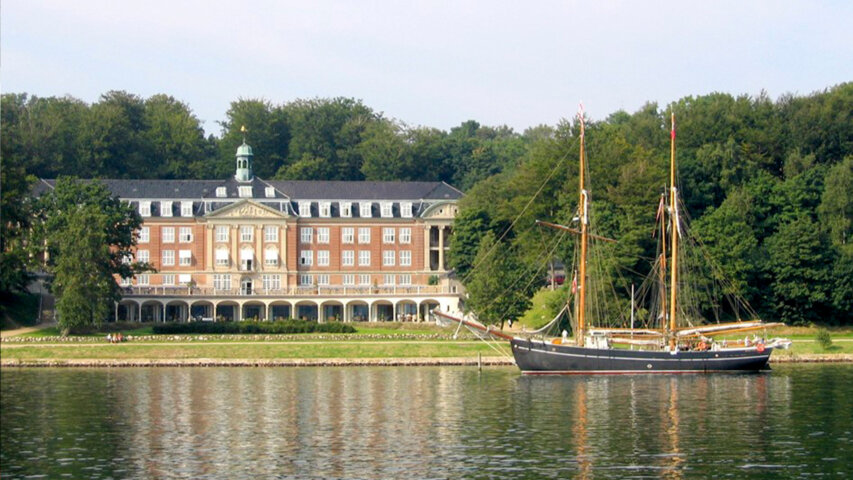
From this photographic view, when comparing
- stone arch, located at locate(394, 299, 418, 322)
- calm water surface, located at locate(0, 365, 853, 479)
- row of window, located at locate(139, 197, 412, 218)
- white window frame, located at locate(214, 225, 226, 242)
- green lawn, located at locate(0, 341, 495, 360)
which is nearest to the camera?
calm water surface, located at locate(0, 365, 853, 479)

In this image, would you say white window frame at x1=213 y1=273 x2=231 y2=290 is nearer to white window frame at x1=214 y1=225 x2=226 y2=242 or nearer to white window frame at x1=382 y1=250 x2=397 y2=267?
white window frame at x1=214 y1=225 x2=226 y2=242

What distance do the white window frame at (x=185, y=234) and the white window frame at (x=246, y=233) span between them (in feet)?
17.6

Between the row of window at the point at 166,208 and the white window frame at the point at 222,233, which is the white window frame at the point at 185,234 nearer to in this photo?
the row of window at the point at 166,208

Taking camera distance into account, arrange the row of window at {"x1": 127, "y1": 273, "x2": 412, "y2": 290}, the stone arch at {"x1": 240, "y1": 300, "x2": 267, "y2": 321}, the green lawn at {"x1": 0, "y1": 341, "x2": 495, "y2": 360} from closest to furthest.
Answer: the green lawn at {"x1": 0, "y1": 341, "x2": 495, "y2": 360} → the stone arch at {"x1": 240, "y1": 300, "x2": 267, "y2": 321} → the row of window at {"x1": 127, "y1": 273, "x2": 412, "y2": 290}

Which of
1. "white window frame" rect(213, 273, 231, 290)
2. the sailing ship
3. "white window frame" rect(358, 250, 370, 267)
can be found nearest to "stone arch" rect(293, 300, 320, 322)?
"white window frame" rect(213, 273, 231, 290)

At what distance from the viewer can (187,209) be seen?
130250mm

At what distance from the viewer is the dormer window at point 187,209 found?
130000mm

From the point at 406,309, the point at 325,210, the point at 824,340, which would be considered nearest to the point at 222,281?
the point at 325,210

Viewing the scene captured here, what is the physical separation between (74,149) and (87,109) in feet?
24.9

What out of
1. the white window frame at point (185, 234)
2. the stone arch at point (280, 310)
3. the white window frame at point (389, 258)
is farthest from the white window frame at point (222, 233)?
the white window frame at point (389, 258)

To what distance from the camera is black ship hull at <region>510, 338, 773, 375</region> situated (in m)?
74.5

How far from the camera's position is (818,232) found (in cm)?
9981

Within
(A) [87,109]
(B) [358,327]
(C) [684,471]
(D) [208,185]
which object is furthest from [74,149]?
(C) [684,471]

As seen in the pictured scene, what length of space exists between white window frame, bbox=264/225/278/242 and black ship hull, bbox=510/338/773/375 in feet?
198
